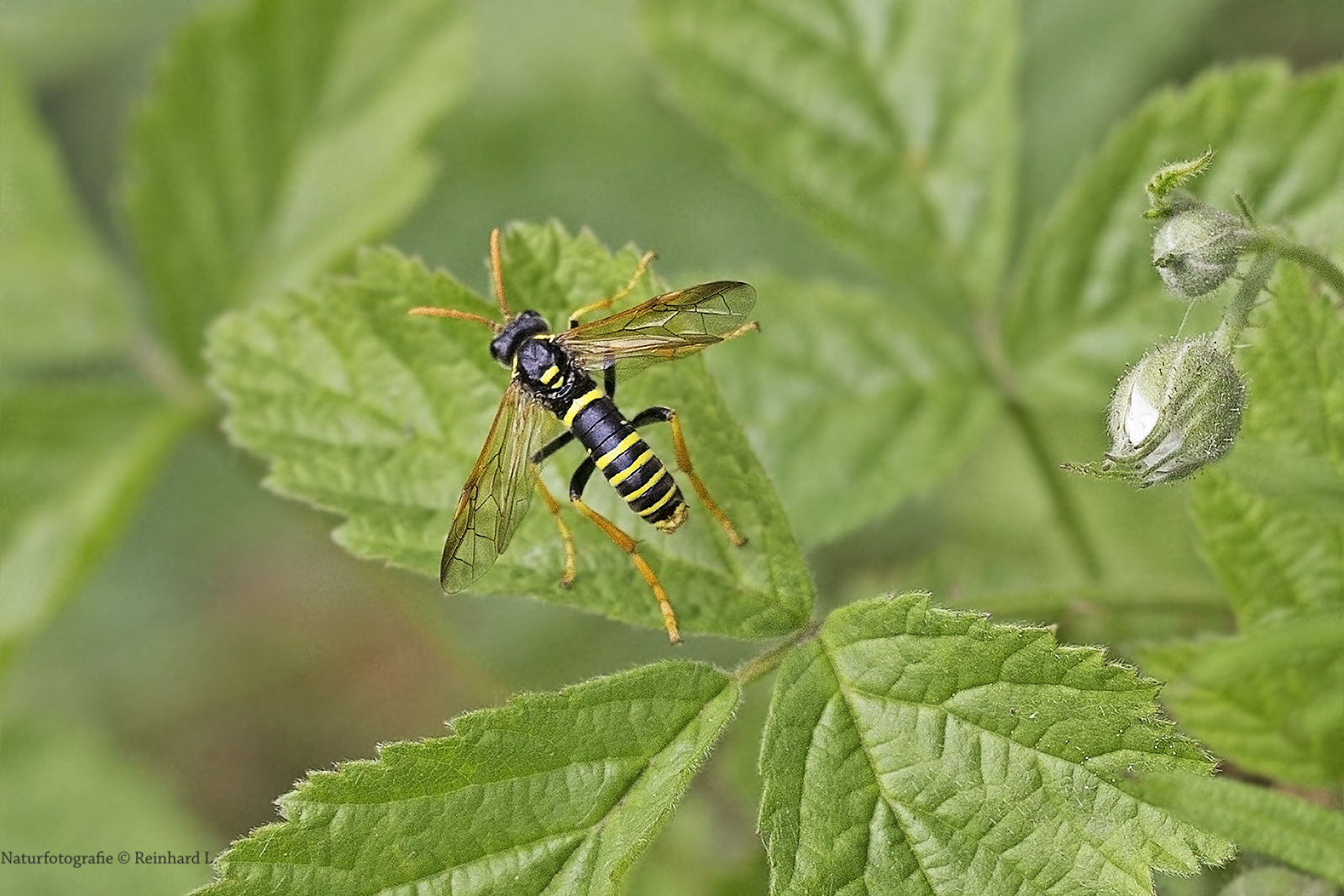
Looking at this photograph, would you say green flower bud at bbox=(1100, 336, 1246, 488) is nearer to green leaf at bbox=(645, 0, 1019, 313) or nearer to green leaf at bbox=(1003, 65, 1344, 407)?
green leaf at bbox=(1003, 65, 1344, 407)

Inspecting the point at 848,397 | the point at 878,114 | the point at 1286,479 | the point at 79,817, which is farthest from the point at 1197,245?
the point at 79,817

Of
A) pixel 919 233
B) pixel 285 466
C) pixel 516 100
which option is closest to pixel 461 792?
pixel 285 466

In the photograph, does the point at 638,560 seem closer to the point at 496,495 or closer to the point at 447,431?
the point at 496,495

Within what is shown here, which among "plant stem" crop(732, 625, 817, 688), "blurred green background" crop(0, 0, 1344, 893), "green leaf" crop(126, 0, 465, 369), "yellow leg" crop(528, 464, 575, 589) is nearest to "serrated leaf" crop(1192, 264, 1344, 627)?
"plant stem" crop(732, 625, 817, 688)

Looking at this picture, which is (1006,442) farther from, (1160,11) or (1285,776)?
(1285,776)

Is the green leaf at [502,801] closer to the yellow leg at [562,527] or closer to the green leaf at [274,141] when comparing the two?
the yellow leg at [562,527]
